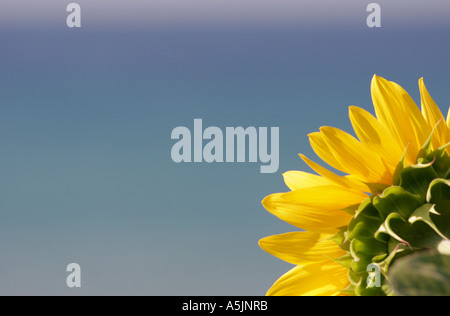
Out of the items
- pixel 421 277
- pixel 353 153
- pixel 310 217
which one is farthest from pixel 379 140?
pixel 421 277

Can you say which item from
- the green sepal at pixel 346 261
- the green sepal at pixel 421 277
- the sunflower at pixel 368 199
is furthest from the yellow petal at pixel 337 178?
the green sepal at pixel 421 277

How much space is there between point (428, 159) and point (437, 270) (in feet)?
1.61

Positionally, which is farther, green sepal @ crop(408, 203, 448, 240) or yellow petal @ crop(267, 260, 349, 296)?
yellow petal @ crop(267, 260, 349, 296)

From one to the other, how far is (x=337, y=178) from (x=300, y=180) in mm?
135

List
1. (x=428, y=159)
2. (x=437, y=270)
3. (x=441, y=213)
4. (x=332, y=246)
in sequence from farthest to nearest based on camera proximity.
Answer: (x=332, y=246)
(x=428, y=159)
(x=441, y=213)
(x=437, y=270)

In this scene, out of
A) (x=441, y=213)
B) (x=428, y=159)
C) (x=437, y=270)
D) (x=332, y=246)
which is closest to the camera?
(x=437, y=270)

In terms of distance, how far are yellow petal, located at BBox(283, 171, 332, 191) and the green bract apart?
4.7 inches

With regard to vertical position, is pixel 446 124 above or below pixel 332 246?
above

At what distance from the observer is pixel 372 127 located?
67cm

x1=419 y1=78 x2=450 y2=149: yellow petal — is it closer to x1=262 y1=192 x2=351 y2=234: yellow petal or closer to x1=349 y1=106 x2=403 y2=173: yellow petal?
x1=349 y1=106 x2=403 y2=173: yellow petal

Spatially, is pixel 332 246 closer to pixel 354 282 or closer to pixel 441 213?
pixel 354 282

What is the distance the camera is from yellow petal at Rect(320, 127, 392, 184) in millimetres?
682

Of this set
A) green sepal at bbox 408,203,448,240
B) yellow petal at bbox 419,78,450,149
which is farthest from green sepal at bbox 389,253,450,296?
yellow petal at bbox 419,78,450,149
